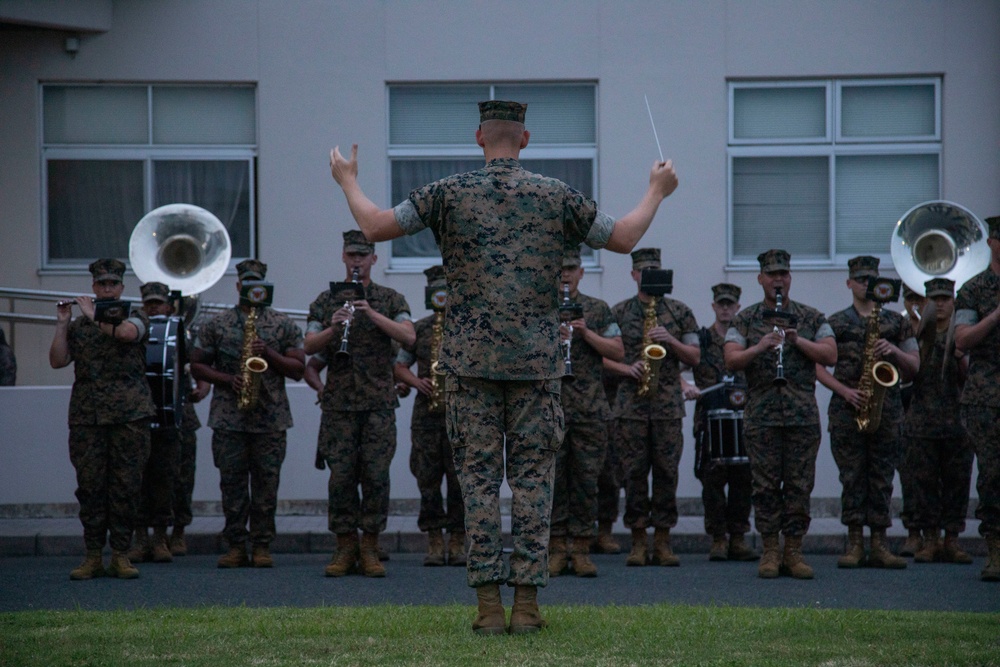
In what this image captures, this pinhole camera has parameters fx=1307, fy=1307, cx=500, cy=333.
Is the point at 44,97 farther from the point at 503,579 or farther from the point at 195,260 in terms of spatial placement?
the point at 503,579

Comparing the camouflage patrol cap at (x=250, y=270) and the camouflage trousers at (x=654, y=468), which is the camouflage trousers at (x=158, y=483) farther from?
the camouflage trousers at (x=654, y=468)

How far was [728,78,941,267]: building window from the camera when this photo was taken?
1611 cm

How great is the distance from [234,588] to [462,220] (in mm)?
4298

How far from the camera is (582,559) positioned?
10484 mm

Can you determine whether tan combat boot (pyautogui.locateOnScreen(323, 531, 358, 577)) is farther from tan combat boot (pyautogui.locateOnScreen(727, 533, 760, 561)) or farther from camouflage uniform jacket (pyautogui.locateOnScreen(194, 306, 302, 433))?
tan combat boot (pyautogui.locateOnScreen(727, 533, 760, 561))

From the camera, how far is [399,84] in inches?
631

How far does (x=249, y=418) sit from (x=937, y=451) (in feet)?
20.3

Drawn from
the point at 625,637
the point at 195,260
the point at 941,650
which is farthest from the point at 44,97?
the point at 941,650

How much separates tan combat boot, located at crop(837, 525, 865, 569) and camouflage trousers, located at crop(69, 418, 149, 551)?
595 centimetres

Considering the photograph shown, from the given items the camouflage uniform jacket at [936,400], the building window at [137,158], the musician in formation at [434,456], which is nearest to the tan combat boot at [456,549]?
the musician in formation at [434,456]

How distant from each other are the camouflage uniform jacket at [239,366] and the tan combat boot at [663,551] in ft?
11.1

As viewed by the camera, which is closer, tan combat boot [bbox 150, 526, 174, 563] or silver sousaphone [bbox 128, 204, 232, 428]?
tan combat boot [bbox 150, 526, 174, 563]

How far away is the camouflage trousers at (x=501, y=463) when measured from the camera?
6328 millimetres

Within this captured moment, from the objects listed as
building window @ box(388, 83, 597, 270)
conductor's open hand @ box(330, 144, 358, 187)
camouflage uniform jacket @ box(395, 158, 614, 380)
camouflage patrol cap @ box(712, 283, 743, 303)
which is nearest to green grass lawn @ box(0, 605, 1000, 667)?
camouflage uniform jacket @ box(395, 158, 614, 380)
